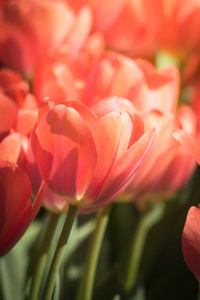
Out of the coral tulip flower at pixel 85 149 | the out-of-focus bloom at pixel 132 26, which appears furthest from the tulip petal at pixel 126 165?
the out-of-focus bloom at pixel 132 26

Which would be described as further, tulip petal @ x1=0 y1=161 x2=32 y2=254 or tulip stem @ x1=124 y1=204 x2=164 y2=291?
tulip stem @ x1=124 y1=204 x2=164 y2=291

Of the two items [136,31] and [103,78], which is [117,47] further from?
[103,78]

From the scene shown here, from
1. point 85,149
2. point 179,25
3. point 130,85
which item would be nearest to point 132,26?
point 179,25

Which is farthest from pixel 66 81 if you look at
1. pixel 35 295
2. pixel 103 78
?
pixel 35 295

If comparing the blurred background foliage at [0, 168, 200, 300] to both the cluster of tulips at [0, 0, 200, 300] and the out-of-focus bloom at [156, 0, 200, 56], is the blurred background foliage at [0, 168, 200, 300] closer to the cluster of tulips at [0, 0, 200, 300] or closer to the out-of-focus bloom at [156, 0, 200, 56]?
the cluster of tulips at [0, 0, 200, 300]

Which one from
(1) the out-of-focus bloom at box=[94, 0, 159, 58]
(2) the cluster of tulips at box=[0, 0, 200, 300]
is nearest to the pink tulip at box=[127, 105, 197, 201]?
(2) the cluster of tulips at box=[0, 0, 200, 300]

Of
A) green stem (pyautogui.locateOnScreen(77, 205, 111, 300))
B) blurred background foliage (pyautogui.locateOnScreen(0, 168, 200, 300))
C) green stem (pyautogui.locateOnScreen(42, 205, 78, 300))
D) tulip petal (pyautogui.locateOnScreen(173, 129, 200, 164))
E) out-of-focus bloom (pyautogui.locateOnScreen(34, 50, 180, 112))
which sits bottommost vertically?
blurred background foliage (pyautogui.locateOnScreen(0, 168, 200, 300))

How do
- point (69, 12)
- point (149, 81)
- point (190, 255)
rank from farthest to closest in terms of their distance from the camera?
point (69, 12)
point (149, 81)
point (190, 255)

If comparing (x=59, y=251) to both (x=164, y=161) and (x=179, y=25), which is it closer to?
(x=164, y=161)
